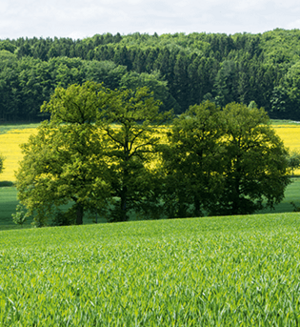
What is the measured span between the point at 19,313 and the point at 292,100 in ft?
486

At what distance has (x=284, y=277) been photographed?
4.21 metres

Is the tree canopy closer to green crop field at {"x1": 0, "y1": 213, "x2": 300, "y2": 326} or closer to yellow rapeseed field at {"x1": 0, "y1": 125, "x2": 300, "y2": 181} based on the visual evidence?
green crop field at {"x1": 0, "y1": 213, "x2": 300, "y2": 326}

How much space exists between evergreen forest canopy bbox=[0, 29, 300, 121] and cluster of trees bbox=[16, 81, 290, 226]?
6368cm

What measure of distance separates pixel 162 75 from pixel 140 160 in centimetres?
13946

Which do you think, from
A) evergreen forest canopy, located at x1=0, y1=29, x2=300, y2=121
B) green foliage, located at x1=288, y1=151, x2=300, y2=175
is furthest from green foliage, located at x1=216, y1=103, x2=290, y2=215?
evergreen forest canopy, located at x1=0, y1=29, x2=300, y2=121

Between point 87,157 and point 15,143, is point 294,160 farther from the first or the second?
point 15,143

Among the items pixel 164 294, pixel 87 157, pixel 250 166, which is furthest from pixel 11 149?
pixel 164 294

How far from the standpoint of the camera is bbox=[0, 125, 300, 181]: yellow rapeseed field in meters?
72.6

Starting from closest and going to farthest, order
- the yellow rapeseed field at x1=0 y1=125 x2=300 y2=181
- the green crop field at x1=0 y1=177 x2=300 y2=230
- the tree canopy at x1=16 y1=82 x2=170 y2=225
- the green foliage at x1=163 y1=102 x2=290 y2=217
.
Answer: the tree canopy at x1=16 y1=82 x2=170 y2=225 < the green foliage at x1=163 y1=102 x2=290 y2=217 < the green crop field at x1=0 y1=177 x2=300 y2=230 < the yellow rapeseed field at x1=0 y1=125 x2=300 y2=181

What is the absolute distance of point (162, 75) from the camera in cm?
17188

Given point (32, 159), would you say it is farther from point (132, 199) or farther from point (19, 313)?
point (19, 313)

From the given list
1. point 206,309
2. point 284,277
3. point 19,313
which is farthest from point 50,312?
point 284,277

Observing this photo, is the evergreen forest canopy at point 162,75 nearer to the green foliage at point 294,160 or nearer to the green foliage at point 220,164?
the green foliage at point 294,160

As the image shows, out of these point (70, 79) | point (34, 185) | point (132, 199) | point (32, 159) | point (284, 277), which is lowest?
point (132, 199)
